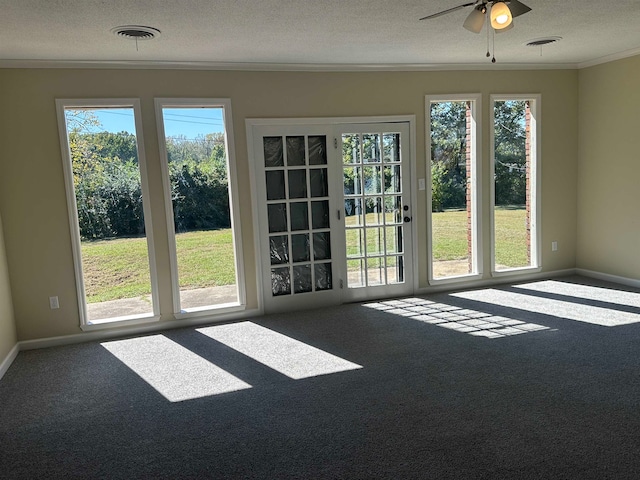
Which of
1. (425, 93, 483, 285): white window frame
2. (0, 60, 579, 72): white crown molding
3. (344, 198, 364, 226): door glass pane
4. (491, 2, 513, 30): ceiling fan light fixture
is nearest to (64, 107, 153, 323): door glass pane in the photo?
(0, 60, 579, 72): white crown molding

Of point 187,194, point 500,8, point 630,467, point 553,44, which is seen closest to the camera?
point 630,467

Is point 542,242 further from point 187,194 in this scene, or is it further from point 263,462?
point 263,462

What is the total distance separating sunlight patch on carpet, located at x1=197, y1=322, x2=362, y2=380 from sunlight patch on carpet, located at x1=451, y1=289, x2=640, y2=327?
217 centimetres

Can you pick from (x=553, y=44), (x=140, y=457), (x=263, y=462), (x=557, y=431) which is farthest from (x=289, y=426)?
(x=553, y=44)

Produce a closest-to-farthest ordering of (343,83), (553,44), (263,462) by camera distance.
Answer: (263,462) < (553,44) < (343,83)

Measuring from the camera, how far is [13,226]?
450cm

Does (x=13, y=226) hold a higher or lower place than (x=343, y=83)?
lower

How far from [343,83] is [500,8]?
105 inches

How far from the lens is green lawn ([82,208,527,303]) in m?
5.66

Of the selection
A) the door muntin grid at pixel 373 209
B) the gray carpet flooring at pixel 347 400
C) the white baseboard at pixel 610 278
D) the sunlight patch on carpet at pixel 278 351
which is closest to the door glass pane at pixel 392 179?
the door muntin grid at pixel 373 209

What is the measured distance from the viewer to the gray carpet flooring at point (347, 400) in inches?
102

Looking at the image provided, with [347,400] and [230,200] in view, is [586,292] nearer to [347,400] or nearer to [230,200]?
[347,400]

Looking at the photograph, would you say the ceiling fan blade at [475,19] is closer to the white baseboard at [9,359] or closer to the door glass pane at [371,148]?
the door glass pane at [371,148]

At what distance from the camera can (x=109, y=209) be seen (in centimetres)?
533
